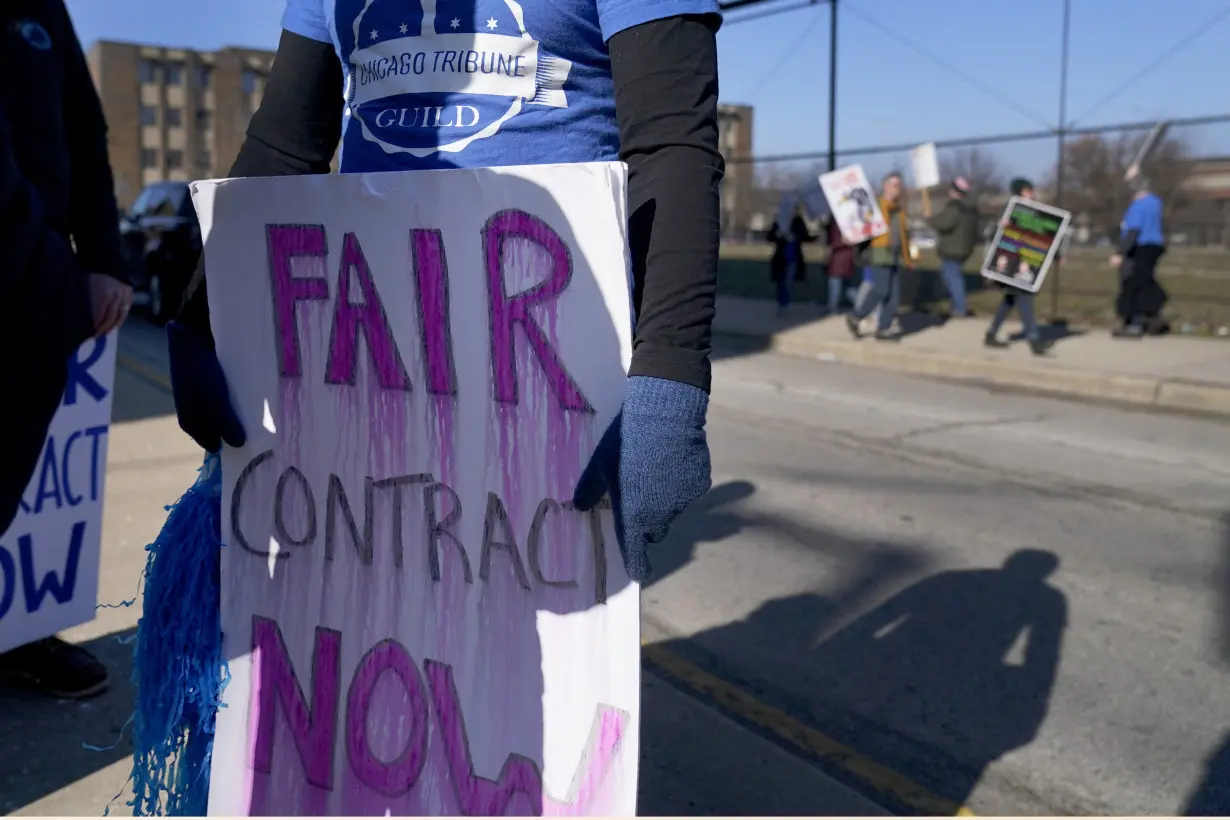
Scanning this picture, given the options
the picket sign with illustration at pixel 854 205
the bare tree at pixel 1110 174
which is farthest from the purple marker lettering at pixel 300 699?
the bare tree at pixel 1110 174

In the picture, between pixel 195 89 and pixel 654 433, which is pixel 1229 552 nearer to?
pixel 654 433

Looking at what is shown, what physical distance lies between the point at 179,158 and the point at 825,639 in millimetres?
88658

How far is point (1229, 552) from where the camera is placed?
502 centimetres

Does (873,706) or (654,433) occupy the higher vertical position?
(654,433)

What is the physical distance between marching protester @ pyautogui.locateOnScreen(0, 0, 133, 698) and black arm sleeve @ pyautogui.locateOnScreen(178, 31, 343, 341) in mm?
351

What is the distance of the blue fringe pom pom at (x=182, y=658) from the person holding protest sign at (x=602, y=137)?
0.56ft

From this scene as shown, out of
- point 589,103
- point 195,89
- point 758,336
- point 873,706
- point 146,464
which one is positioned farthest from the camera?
point 195,89

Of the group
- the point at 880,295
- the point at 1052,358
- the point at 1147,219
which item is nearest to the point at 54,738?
the point at 1052,358

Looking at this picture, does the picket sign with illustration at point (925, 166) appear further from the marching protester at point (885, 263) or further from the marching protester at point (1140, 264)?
the marching protester at point (1140, 264)

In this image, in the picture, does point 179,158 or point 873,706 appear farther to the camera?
point 179,158

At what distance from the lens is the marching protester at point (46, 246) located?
1179mm

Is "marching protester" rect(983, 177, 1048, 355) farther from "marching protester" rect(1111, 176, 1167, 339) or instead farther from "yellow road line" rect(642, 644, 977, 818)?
"yellow road line" rect(642, 644, 977, 818)

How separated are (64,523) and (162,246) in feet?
40.3

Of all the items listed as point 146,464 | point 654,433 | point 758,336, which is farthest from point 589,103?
Result: point 758,336
